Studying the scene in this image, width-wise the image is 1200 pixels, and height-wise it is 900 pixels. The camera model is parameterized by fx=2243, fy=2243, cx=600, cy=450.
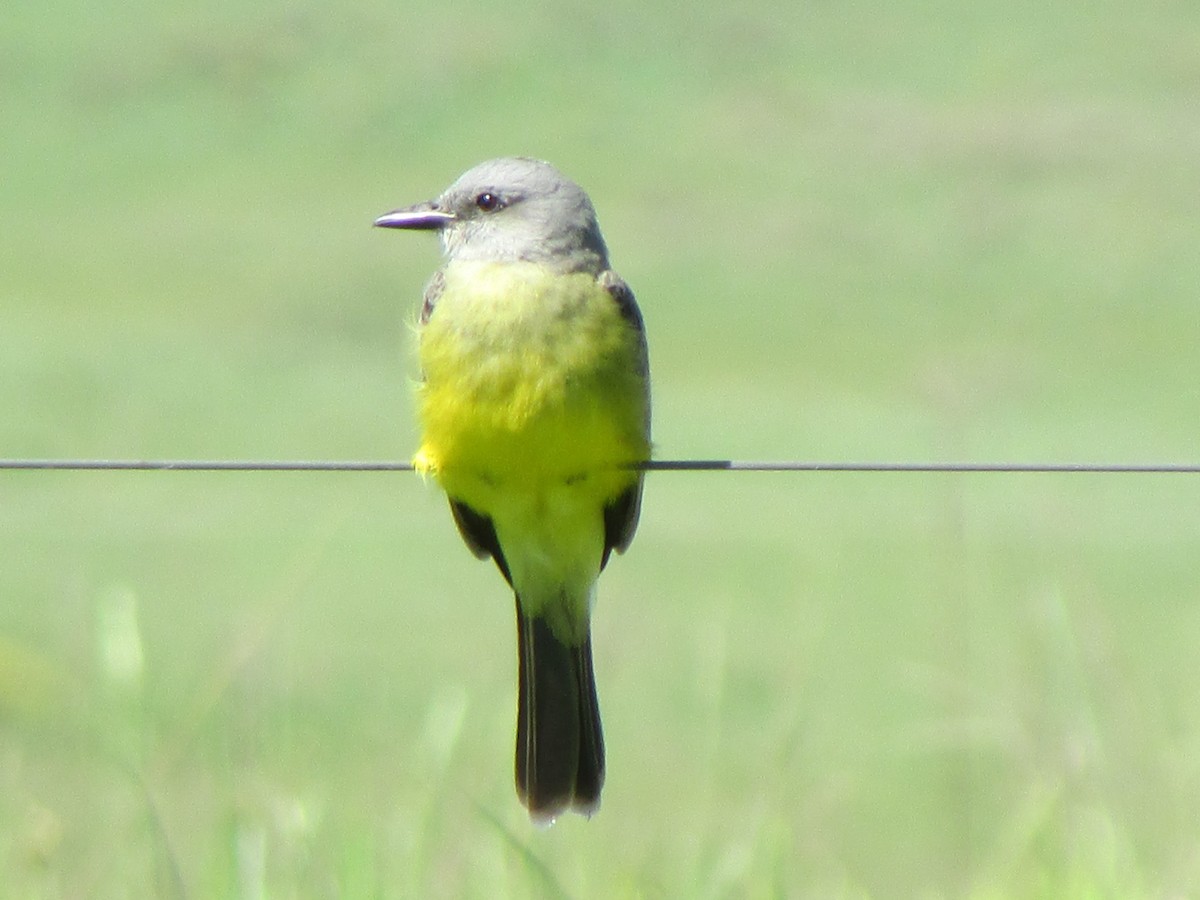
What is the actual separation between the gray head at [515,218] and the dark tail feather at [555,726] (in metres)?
0.88

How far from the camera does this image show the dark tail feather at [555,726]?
552 cm

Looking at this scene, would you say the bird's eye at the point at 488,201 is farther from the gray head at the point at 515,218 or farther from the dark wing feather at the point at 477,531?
the dark wing feather at the point at 477,531

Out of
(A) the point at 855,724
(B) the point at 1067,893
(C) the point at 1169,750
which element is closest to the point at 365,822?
(B) the point at 1067,893

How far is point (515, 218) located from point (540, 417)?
764mm

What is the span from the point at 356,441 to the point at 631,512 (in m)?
18.8

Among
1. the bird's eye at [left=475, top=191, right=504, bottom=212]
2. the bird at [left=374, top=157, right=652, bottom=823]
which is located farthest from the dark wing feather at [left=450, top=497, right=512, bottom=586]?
the bird's eye at [left=475, top=191, right=504, bottom=212]

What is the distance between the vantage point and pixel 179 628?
15766 millimetres

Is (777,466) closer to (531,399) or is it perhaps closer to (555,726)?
(531,399)

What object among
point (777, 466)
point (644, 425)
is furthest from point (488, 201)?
point (777, 466)

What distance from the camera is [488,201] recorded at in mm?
5590

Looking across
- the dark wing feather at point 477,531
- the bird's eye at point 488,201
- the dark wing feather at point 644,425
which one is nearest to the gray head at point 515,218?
the bird's eye at point 488,201

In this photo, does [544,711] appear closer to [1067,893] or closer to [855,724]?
[1067,893]

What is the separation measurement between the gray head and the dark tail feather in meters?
0.88

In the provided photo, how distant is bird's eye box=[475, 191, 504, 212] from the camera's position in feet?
18.3
